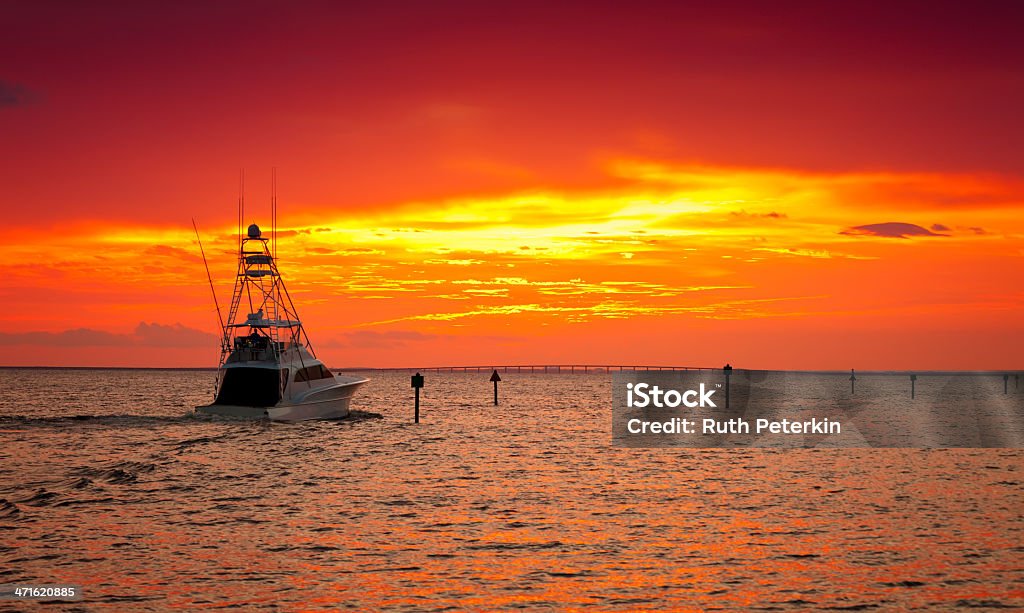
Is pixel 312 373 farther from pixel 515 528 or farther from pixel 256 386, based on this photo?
pixel 515 528

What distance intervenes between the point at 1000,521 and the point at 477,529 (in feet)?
46.2

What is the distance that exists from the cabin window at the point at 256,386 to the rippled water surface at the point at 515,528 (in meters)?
13.0

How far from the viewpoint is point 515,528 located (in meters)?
25.1

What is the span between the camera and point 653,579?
63.3 feet

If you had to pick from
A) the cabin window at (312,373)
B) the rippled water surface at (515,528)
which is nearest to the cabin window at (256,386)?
the cabin window at (312,373)

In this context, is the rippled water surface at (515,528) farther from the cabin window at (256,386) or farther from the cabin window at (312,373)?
the cabin window at (312,373)

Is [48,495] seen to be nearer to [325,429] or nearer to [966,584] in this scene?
[966,584]

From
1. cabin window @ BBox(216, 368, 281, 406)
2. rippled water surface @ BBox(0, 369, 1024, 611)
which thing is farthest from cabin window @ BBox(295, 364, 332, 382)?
rippled water surface @ BBox(0, 369, 1024, 611)

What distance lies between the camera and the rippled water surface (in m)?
18.3

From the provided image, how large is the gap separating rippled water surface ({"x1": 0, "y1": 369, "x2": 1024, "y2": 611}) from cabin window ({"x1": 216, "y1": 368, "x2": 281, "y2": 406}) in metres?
13.0

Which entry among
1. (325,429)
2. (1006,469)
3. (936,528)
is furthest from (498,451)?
(936,528)

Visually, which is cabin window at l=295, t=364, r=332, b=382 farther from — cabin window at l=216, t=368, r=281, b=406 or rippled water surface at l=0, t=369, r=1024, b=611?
rippled water surface at l=0, t=369, r=1024, b=611

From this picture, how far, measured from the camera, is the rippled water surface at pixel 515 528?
18.3m

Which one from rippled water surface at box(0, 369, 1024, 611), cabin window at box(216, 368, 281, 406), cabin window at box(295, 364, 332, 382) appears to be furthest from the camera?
cabin window at box(295, 364, 332, 382)
